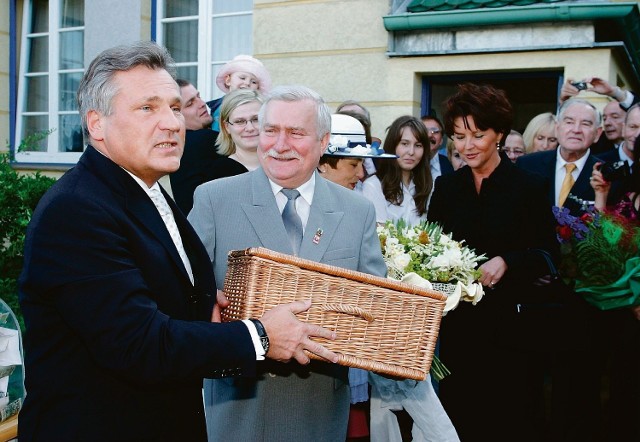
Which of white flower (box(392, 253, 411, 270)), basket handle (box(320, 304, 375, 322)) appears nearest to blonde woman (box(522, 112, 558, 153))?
white flower (box(392, 253, 411, 270))

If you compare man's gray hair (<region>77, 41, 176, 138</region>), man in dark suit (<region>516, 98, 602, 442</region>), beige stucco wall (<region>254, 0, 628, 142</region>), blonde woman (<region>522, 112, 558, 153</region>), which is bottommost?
man in dark suit (<region>516, 98, 602, 442</region>)

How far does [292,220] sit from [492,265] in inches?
54.4

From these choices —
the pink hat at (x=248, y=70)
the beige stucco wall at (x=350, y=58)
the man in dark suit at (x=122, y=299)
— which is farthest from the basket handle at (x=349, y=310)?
the beige stucco wall at (x=350, y=58)

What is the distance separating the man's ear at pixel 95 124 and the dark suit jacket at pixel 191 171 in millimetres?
2060

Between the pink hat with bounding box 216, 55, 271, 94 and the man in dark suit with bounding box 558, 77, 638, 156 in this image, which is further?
the man in dark suit with bounding box 558, 77, 638, 156

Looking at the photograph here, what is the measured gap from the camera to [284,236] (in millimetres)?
2590

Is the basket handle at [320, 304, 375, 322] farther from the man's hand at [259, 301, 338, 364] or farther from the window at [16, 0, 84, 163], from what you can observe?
the window at [16, 0, 84, 163]

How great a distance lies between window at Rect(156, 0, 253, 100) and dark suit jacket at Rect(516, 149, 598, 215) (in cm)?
491

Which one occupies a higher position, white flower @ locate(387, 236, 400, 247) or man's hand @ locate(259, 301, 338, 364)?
white flower @ locate(387, 236, 400, 247)

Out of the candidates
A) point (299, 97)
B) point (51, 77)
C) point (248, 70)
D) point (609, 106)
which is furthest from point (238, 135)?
point (51, 77)

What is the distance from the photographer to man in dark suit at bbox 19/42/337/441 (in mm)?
1628

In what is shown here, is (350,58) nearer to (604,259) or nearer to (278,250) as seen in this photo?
(604,259)

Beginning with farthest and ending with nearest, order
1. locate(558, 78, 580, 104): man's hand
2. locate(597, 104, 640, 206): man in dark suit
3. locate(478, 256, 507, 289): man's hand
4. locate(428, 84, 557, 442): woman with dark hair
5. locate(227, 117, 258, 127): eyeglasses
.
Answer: locate(558, 78, 580, 104): man's hand → locate(597, 104, 640, 206): man in dark suit → locate(227, 117, 258, 127): eyeglasses → locate(428, 84, 557, 442): woman with dark hair → locate(478, 256, 507, 289): man's hand

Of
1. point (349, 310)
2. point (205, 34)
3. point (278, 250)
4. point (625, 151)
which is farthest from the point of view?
point (205, 34)
